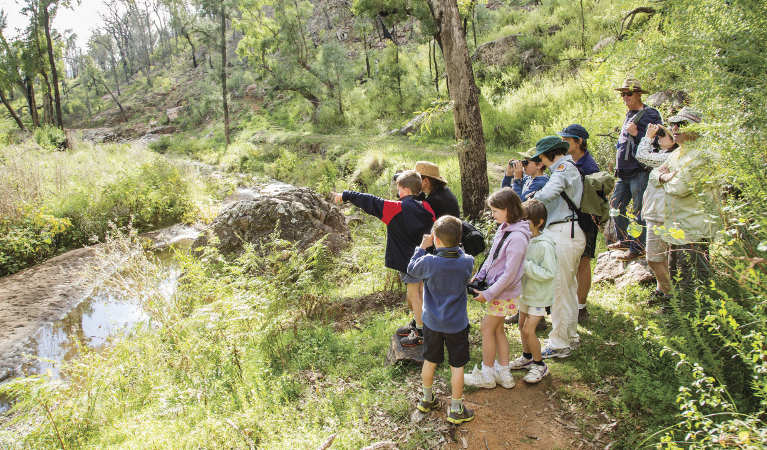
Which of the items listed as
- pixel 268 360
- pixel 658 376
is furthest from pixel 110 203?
pixel 658 376

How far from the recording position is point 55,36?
27.4 meters

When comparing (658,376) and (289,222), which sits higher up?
(289,222)

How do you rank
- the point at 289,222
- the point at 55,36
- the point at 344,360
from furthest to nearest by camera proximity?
the point at 55,36, the point at 289,222, the point at 344,360

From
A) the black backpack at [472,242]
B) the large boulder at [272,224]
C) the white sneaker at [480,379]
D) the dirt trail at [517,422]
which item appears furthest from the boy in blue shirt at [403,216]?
the large boulder at [272,224]

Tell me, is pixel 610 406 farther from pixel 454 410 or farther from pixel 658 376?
pixel 454 410

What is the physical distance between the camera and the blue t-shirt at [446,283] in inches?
122

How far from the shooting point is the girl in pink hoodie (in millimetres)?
3283

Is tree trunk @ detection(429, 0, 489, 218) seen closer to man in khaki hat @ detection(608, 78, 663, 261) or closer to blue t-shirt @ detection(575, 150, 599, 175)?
man in khaki hat @ detection(608, 78, 663, 261)

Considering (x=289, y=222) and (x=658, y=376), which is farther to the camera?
(x=289, y=222)

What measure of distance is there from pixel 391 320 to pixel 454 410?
7.82 feet

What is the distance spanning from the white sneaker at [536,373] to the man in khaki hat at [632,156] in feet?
6.00

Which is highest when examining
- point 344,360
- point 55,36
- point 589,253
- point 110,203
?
point 55,36

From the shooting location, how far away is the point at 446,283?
10.2ft

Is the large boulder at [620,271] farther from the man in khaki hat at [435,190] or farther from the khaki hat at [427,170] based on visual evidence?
the khaki hat at [427,170]
